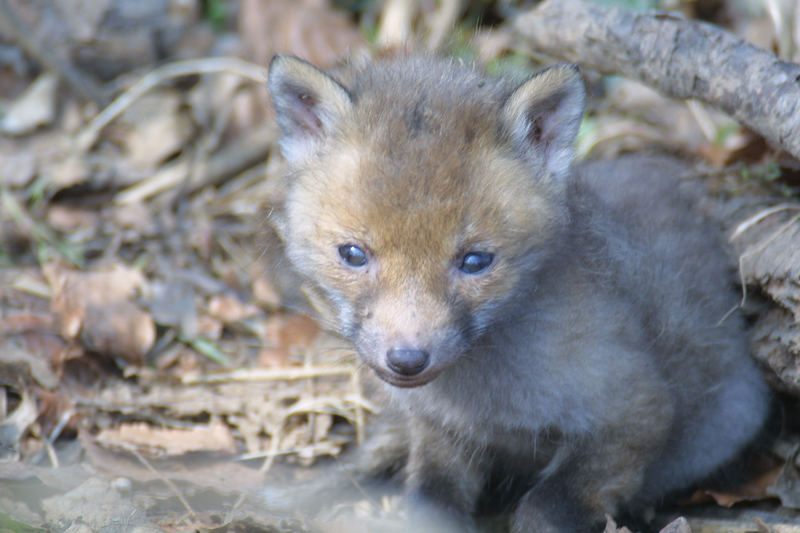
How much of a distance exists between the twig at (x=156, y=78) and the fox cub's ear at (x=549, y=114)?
313cm

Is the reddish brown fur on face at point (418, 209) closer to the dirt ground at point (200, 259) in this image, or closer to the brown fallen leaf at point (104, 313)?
the dirt ground at point (200, 259)

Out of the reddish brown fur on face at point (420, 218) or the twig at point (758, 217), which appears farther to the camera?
the twig at point (758, 217)

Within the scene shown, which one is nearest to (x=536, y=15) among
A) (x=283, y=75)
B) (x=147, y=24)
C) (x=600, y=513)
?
(x=283, y=75)

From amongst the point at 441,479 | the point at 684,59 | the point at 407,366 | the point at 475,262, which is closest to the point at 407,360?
the point at 407,366

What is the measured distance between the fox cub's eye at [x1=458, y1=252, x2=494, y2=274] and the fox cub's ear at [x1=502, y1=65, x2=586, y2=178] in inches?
19.4

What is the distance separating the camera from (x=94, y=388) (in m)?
4.77

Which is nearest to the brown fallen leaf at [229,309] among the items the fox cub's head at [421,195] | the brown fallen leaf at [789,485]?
the fox cub's head at [421,195]

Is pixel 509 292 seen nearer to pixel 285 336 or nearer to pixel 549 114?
pixel 549 114

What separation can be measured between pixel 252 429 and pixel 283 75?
6.44ft

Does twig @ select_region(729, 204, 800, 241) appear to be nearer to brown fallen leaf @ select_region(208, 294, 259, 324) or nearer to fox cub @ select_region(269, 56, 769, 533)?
fox cub @ select_region(269, 56, 769, 533)

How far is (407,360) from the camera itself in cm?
317

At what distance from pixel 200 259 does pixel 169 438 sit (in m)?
1.58

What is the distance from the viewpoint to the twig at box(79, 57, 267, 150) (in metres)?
6.40

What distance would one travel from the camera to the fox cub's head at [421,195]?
3.30 metres
